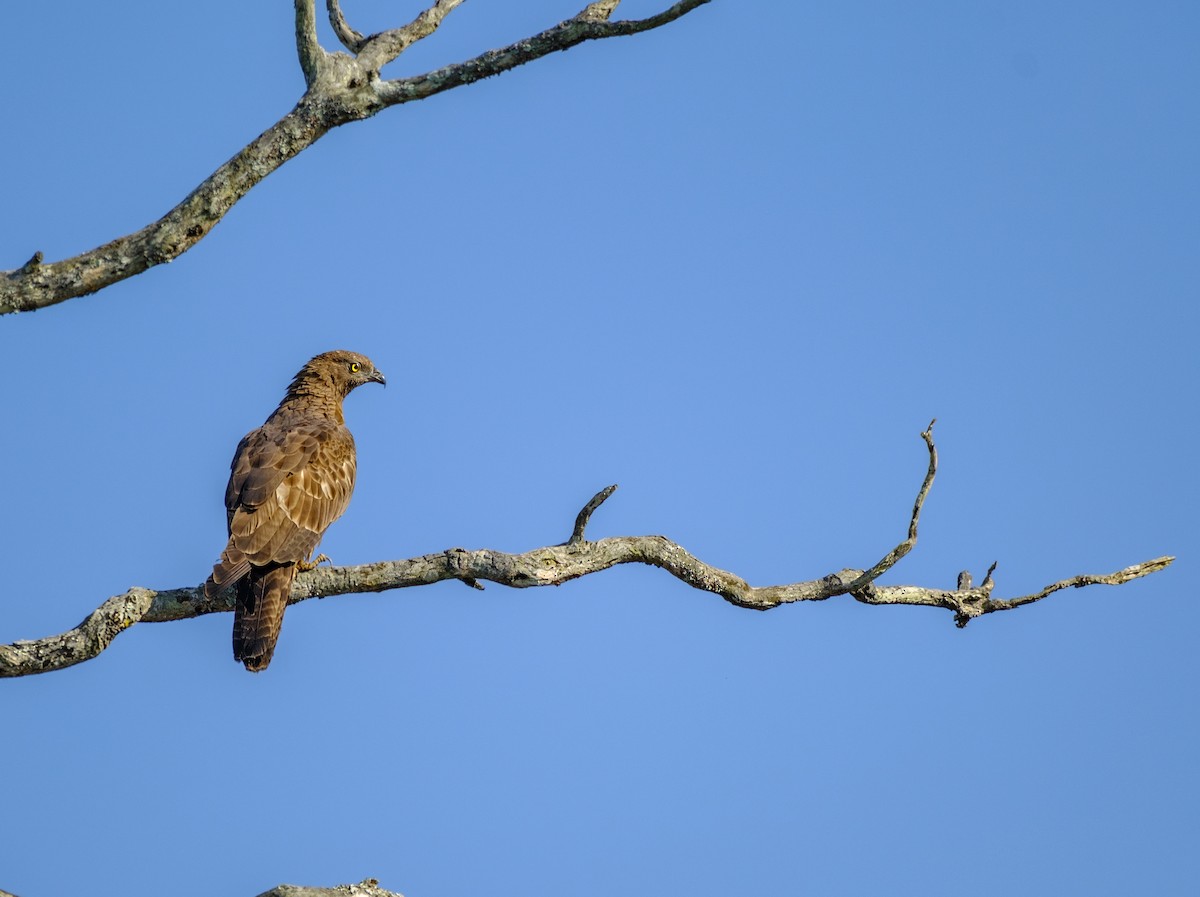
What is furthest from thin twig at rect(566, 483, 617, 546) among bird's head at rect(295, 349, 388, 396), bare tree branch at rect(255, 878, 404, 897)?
bird's head at rect(295, 349, 388, 396)

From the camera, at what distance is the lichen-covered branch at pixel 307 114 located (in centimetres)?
503

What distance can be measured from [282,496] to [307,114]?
309cm

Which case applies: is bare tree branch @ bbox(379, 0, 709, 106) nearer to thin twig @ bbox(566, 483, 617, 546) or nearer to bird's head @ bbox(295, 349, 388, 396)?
thin twig @ bbox(566, 483, 617, 546)

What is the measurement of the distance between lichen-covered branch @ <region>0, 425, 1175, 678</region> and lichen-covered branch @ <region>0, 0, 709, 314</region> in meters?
1.60

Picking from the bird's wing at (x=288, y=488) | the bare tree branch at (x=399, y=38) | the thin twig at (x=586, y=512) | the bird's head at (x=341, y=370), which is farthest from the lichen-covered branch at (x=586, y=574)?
the bird's head at (x=341, y=370)

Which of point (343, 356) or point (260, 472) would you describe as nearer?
point (260, 472)

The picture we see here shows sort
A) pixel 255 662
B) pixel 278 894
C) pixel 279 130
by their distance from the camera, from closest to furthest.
Answer: pixel 278 894
pixel 279 130
pixel 255 662

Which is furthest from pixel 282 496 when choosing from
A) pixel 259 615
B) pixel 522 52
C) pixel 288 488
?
pixel 522 52

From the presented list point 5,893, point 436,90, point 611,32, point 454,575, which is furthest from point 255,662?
Answer: point 611,32

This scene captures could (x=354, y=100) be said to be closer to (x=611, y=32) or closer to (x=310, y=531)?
(x=611, y=32)

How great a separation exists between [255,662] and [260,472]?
4.81ft

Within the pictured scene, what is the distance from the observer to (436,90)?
18.8 feet

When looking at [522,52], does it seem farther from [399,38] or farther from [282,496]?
[282,496]

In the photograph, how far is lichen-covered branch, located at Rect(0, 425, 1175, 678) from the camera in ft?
19.4
